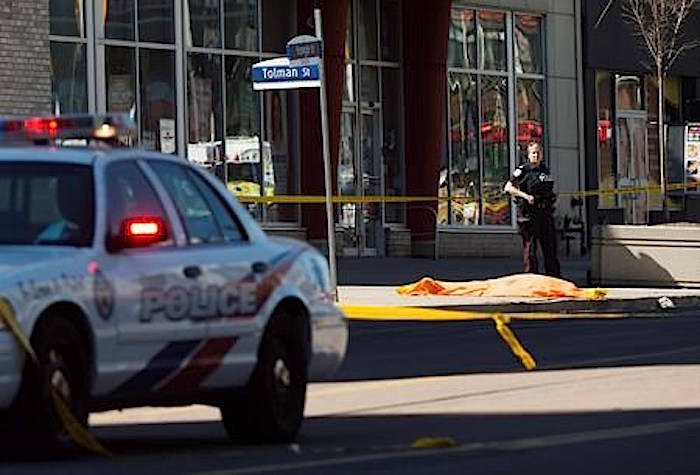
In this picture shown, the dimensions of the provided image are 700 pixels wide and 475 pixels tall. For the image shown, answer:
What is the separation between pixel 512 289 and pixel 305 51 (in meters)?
3.98

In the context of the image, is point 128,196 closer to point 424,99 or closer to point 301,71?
point 301,71

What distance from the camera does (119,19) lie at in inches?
1172

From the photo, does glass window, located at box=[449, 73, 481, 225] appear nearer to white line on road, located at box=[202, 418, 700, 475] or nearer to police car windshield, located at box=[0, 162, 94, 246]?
white line on road, located at box=[202, 418, 700, 475]

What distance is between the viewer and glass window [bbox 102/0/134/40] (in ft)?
96.9

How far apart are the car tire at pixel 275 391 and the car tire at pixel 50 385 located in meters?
1.32

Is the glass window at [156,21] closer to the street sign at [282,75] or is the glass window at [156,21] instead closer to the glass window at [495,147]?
the glass window at [495,147]

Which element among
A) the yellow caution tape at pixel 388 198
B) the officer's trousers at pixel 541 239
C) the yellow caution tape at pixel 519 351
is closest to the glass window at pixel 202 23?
the yellow caution tape at pixel 388 198

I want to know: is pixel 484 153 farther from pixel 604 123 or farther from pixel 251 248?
pixel 251 248

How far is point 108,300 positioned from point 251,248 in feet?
4.39

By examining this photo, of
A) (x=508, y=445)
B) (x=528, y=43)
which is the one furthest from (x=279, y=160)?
(x=508, y=445)

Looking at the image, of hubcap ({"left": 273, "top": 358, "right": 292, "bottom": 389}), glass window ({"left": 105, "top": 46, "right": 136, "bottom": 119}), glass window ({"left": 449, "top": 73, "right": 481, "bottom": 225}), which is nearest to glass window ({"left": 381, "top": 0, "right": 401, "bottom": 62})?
glass window ({"left": 449, "top": 73, "right": 481, "bottom": 225})

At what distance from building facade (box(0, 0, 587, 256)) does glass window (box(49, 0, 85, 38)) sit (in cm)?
3

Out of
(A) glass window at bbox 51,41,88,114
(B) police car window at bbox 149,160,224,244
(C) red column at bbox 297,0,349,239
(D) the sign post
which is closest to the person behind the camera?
(B) police car window at bbox 149,160,224,244

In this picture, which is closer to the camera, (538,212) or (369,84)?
(538,212)
